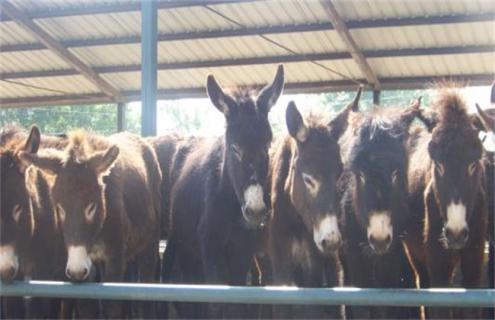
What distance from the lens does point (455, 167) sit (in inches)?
189

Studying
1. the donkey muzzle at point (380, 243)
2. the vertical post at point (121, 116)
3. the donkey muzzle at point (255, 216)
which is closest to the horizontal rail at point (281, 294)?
the donkey muzzle at point (380, 243)

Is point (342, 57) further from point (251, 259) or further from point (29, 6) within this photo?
point (251, 259)

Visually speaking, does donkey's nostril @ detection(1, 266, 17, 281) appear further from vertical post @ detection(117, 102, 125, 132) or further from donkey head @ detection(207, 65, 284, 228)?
vertical post @ detection(117, 102, 125, 132)

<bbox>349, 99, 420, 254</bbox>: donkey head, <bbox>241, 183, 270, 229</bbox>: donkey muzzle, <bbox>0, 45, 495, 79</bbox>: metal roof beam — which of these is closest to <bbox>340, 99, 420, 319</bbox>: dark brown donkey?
<bbox>349, 99, 420, 254</bbox>: donkey head

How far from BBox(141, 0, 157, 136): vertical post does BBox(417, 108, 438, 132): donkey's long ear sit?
13.5 ft

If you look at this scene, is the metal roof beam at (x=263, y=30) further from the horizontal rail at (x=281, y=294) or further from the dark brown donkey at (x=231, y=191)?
the horizontal rail at (x=281, y=294)

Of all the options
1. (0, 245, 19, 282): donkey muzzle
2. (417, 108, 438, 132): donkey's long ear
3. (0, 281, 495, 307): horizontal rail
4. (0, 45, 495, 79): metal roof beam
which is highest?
(0, 45, 495, 79): metal roof beam

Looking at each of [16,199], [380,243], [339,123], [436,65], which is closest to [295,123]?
[339,123]

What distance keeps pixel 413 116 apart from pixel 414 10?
220 inches

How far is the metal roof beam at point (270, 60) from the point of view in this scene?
11.1 meters

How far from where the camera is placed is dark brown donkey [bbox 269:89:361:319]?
4848mm

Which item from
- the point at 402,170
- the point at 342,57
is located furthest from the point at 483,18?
the point at 402,170

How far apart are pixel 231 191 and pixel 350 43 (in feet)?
19.2

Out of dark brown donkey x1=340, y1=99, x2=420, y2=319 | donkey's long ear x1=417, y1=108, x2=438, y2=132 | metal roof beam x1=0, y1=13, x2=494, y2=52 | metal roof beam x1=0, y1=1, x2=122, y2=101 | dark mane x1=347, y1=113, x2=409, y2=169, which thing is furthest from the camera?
metal roof beam x1=0, y1=1, x2=122, y2=101
